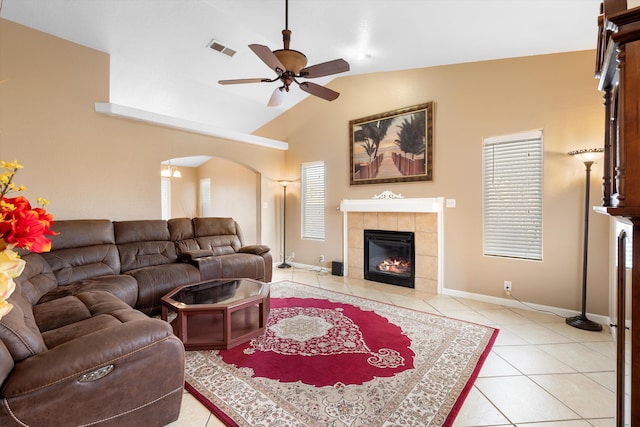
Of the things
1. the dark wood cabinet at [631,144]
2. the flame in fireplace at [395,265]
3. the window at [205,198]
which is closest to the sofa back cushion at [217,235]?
the flame in fireplace at [395,265]

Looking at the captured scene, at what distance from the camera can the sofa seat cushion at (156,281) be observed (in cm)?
312

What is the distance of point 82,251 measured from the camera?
10.5ft

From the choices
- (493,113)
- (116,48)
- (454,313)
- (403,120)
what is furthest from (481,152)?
(116,48)

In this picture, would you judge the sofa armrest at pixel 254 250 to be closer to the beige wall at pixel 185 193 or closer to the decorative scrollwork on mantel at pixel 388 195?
the decorative scrollwork on mantel at pixel 388 195

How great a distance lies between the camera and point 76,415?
4.29 ft

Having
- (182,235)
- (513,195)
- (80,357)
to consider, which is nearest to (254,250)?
(182,235)

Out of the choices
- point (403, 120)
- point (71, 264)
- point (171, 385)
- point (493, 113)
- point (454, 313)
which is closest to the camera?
point (171, 385)

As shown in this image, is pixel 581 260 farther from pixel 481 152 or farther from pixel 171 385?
pixel 171 385

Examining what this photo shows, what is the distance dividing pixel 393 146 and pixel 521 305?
9.26 feet

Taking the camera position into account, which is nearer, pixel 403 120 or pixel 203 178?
pixel 403 120

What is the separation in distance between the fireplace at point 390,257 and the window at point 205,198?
5544 mm

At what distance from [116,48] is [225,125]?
2261 mm

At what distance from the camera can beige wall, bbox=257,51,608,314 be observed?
3.12 m

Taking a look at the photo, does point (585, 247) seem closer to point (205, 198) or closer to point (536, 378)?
point (536, 378)
